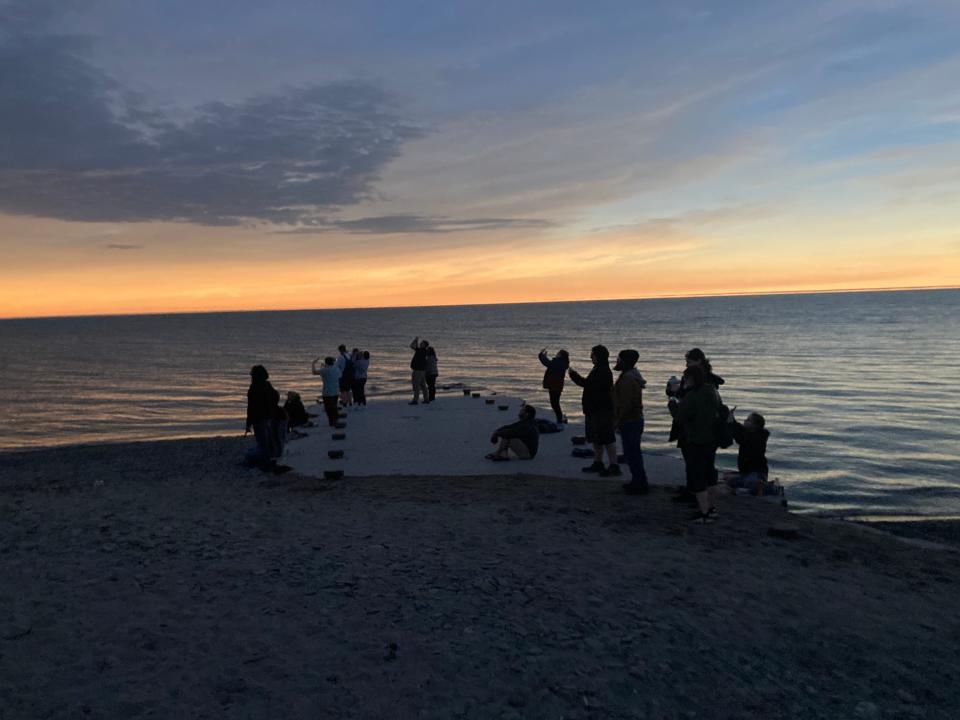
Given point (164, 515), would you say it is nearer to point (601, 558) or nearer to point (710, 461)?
point (601, 558)

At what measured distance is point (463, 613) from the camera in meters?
6.15

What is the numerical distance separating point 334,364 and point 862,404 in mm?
20463

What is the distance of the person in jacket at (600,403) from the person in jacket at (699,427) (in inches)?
69.7

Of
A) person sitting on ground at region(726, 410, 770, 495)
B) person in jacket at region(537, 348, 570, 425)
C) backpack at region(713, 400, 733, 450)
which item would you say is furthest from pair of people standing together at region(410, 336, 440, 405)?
backpack at region(713, 400, 733, 450)

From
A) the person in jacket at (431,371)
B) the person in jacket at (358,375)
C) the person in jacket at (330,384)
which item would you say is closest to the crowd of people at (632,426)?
the person in jacket at (330,384)

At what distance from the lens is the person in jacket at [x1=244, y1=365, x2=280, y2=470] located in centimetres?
1247

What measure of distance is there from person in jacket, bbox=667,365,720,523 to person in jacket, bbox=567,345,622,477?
1.77 meters

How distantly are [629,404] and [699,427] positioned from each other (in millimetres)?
1274

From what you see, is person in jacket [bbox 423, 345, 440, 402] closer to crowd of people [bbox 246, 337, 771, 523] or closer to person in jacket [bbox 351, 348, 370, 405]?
person in jacket [bbox 351, 348, 370, 405]

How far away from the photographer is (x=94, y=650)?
17.5ft

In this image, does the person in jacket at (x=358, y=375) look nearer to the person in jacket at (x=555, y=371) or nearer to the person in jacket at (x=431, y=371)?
the person in jacket at (x=431, y=371)

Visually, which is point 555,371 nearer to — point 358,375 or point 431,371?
point 431,371

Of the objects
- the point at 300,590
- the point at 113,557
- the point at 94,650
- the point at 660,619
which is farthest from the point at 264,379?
the point at 660,619

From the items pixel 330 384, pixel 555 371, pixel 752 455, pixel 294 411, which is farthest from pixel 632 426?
pixel 330 384
